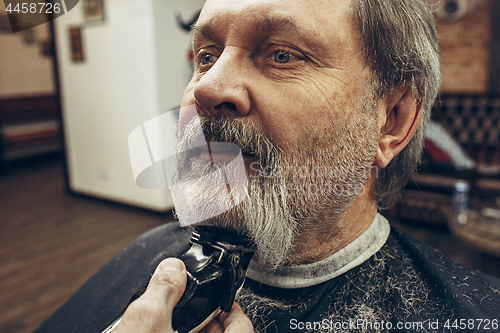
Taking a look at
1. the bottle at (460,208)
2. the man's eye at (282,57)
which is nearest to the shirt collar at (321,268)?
the man's eye at (282,57)

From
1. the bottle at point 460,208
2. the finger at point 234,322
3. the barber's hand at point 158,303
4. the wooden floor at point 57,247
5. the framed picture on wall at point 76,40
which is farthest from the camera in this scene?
the bottle at point 460,208

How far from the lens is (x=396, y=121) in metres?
0.93

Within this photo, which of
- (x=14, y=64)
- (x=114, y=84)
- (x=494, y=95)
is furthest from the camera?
(x=14, y=64)

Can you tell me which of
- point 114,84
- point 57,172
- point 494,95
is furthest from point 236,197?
point 57,172

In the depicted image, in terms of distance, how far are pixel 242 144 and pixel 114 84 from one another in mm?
1295

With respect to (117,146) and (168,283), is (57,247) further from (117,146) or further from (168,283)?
(168,283)

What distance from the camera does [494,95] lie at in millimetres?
4039

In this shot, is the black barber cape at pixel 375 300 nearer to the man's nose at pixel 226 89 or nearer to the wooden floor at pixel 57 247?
the man's nose at pixel 226 89

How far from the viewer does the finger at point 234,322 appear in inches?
26.0

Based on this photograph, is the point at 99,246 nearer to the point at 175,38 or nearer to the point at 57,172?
the point at 175,38

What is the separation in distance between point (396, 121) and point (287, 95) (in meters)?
0.36

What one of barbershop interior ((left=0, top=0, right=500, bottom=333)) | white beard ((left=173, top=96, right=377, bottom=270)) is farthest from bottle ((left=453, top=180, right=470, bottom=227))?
white beard ((left=173, top=96, right=377, bottom=270))

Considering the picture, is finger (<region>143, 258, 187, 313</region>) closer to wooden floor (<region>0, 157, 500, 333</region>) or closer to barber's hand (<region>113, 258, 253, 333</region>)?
barber's hand (<region>113, 258, 253, 333</region>)

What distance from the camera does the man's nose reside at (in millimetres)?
700
